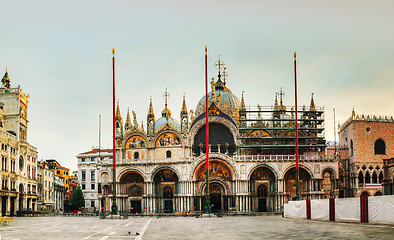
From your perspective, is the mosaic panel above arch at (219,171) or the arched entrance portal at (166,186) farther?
the arched entrance portal at (166,186)

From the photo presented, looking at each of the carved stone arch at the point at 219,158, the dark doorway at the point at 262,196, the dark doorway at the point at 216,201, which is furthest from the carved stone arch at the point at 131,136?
the dark doorway at the point at 262,196

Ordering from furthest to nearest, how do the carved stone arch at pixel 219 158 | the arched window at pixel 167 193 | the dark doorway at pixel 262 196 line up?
1. the arched window at pixel 167 193
2. the dark doorway at pixel 262 196
3. the carved stone arch at pixel 219 158

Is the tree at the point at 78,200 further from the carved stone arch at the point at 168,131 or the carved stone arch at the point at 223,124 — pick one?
the carved stone arch at the point at 223,124

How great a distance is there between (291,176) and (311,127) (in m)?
9.24

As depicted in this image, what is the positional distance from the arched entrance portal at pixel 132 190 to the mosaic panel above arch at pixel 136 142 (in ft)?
16.4

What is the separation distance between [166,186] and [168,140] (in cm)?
733

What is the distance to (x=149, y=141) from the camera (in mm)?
79375

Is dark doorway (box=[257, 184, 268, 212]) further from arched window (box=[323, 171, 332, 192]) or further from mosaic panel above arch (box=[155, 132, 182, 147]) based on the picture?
mosaic panel above arch (box=[155, 132, 182, 147])

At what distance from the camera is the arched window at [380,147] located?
78.5 meters

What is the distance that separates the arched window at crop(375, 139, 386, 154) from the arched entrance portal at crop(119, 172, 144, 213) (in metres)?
37.6

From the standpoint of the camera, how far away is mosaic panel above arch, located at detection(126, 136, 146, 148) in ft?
263

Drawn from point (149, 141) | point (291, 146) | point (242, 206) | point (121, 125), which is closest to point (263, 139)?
point (291, 146)

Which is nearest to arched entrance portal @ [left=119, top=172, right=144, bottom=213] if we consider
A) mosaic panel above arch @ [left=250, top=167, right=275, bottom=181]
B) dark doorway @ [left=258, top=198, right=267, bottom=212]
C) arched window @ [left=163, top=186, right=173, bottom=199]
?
arched window @ [left=163, top=186, right=173, bottom=199]

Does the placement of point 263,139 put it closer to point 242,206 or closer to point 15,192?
point 242,206
